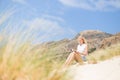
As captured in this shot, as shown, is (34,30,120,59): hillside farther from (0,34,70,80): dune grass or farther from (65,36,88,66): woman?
(0,34,70,80): dune grass

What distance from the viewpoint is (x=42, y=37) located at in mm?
3582

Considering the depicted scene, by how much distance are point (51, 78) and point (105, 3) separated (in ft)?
6.05

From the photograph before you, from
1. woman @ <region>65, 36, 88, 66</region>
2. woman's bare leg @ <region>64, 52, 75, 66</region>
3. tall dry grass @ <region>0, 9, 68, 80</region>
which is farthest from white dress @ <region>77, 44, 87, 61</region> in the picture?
tall dry grass @ <region>0, 9, 68, 80</region>

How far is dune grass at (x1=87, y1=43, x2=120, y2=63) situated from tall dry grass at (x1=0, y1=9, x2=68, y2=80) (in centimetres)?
92

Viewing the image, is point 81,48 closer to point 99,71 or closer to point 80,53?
point 80,53

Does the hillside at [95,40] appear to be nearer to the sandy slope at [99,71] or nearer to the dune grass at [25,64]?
the sandy slope at [99,71]

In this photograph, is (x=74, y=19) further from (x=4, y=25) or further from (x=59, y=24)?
(x=4, y=25)

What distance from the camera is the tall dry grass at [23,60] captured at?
10.6ft

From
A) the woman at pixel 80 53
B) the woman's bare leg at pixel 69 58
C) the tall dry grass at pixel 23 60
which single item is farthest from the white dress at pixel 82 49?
the tall dry grass at pixel 23 60

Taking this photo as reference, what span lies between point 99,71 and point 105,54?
0.50 metres

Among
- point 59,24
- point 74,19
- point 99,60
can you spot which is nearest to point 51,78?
point 59,24

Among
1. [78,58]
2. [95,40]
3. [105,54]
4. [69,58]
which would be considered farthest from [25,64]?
[95,40]

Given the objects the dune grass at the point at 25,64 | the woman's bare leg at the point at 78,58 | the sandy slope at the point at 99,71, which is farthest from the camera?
the woman's bare leg at the point at 78,58

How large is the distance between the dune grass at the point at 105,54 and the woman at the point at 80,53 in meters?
0.08
